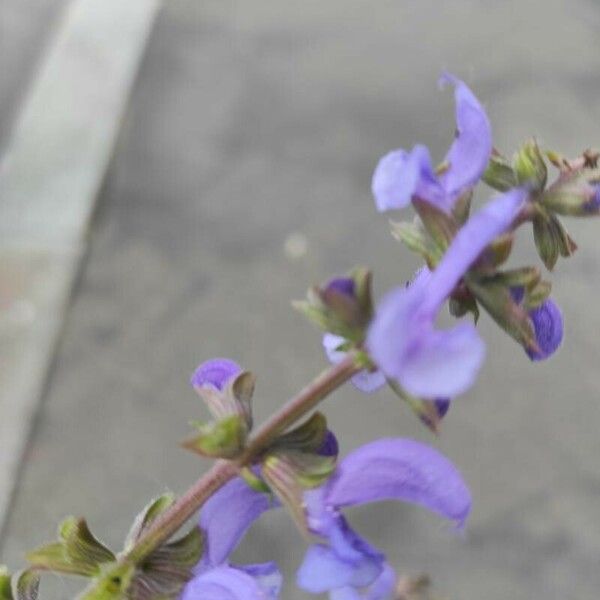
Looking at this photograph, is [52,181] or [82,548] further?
[52,181]

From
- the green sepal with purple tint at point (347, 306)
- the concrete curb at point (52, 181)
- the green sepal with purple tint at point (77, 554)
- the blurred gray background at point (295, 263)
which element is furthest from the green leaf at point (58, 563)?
the concrete curb at point (52, 181)

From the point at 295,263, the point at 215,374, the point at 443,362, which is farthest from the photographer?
the point at 295,263

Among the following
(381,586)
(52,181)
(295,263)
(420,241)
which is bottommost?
(295,263)

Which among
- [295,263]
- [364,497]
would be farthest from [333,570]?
[295,263]

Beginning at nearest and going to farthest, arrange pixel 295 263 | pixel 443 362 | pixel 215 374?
pixel 443 362, pixel 215 374, pixel 295 263

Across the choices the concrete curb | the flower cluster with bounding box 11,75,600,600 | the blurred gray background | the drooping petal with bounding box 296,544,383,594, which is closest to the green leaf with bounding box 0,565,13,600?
the flower cluster with bounding box 11,75,600,600

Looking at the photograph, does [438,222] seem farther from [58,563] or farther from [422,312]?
[58,563]

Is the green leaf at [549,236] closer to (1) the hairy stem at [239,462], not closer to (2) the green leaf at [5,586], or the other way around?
(1) the hairy stem at [239,462]

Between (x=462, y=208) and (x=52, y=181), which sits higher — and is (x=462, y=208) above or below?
above
